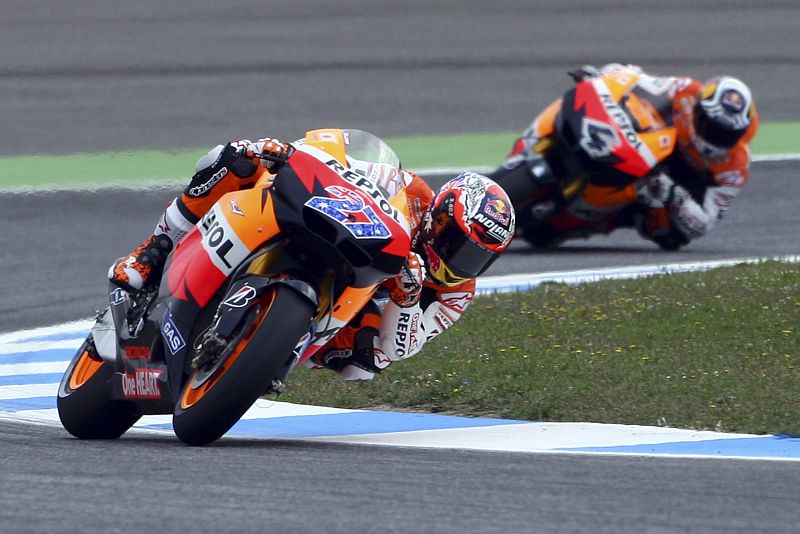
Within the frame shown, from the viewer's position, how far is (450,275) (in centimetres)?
660

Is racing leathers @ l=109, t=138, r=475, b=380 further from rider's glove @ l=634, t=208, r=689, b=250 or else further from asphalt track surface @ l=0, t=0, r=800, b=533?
rider's glove @ l=634, t=208, r=689, b=250

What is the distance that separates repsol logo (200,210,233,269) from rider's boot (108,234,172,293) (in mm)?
453

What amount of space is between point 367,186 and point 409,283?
627mm

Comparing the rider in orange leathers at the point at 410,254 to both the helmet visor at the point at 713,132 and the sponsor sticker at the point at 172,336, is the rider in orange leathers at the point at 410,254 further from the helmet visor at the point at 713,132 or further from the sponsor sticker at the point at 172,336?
the helmet visor at the point at 713,132

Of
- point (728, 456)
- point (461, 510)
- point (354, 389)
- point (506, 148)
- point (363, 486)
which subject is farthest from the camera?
point (506, 148)

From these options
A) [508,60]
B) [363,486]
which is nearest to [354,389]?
[363,486]

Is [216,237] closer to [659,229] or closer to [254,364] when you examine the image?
[254,364]

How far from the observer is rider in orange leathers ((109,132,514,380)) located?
252 inches

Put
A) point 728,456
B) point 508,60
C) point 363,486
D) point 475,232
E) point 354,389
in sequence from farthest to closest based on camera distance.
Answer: point 508,60 → point 354,389 → point 475,232 → point 728,456 → point 363,486

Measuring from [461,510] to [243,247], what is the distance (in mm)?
1671

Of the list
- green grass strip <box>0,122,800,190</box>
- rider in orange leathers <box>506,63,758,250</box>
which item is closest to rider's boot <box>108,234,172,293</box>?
rider in orange leathers <box>506,63,758,250</box>

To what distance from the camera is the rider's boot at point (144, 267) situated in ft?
21.5

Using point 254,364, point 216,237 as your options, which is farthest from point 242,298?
point 216,237

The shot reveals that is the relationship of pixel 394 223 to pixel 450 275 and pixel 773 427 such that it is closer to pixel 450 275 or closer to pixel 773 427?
pixel 450 275
